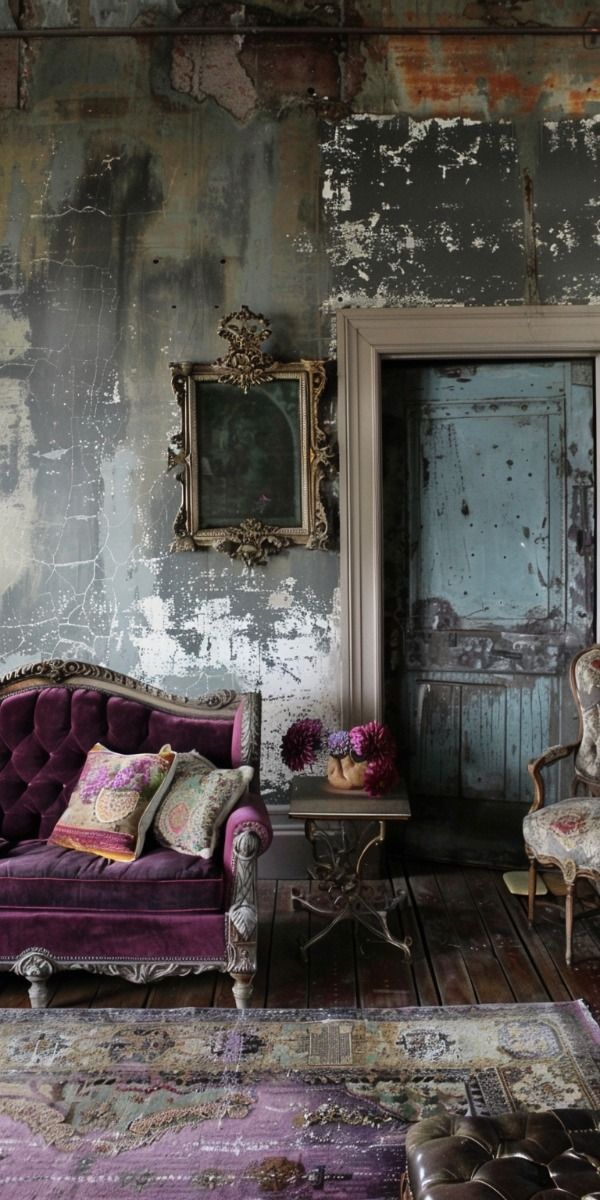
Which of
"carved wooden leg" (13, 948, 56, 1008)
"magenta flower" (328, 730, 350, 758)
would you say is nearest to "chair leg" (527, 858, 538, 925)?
"magenta flower" (328, 730, 350, 758)

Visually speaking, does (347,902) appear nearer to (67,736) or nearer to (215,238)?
(67,736)

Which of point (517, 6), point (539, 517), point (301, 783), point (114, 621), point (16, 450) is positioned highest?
point (517, 6)

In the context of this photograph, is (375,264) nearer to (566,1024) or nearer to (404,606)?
(404,606)

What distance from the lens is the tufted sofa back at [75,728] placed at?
3668mm

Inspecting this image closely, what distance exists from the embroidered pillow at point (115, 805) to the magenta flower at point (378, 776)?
727mm

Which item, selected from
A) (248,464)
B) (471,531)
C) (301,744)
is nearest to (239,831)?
(301,744)

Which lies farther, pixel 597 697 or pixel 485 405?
pixel 485 405

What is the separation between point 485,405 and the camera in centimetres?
445

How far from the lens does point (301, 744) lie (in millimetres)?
3729

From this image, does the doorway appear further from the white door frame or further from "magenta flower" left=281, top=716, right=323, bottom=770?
"magenta flower" left=281, top=716, right=323, bottom=770

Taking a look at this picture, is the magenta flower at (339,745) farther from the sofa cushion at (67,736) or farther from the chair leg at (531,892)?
the chair leg at (531,892)

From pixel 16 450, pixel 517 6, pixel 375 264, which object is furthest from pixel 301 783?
pixel 517 6

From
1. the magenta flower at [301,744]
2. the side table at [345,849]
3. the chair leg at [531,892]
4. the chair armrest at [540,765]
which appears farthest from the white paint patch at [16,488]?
the chair leg at [531,892]

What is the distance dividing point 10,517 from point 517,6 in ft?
10.5
